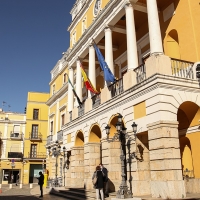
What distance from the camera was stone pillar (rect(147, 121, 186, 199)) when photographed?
27.3ft

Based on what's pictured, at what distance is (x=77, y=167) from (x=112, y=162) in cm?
462

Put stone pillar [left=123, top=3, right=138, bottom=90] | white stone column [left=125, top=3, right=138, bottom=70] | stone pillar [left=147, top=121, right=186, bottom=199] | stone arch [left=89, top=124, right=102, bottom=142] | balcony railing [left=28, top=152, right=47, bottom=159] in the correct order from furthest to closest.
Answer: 1. balcony railing [left=28, top=152, right=47, bottom=159]
2. stone arch [left=89, top=124, right=102, bottom=142]
3. white stone column [left=125, top=3, right=138, bottom=70]
4. stone pillar [left=123, top=3, right=138, bottom=90]
5. stone pillar [left=147, top=121, right=186, bottom=199]

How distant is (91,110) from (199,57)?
616cm

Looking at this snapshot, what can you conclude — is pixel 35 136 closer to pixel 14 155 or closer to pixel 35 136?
pixel 35 136

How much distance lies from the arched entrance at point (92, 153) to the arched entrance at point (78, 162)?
1.78 metres

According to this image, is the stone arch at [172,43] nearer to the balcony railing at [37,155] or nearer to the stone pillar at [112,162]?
the stone pillar at [112,162]

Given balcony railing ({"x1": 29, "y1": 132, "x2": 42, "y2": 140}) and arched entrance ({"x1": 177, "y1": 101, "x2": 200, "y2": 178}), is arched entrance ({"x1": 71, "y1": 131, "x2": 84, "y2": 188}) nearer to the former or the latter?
arched entrance ({"x1": 177, "y1": 101, "x2": 200, "y2": 178})

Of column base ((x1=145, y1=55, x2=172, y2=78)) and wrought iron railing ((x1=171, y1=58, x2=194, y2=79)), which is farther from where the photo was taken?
wrought iron railing ((x1=171, y1=58, x2=194, y2=79))

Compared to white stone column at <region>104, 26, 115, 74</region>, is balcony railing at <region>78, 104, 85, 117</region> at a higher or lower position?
lower

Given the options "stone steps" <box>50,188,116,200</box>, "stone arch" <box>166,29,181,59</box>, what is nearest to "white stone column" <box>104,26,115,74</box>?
"stone arch" <box>166,29,181,59</box>

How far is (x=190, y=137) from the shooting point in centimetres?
1056

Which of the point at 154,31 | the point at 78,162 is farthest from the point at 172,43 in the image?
the point at 78,162

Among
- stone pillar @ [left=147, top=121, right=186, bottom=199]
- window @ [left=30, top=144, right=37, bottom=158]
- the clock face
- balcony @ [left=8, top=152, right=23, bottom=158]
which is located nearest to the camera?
stone pillar @ [left=147, top=121, right=186, bottom=199]

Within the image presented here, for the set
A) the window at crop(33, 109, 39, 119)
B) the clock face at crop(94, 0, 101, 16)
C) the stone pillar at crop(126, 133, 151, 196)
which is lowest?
the stone pillar at crop(126, 133, 151, 196)
